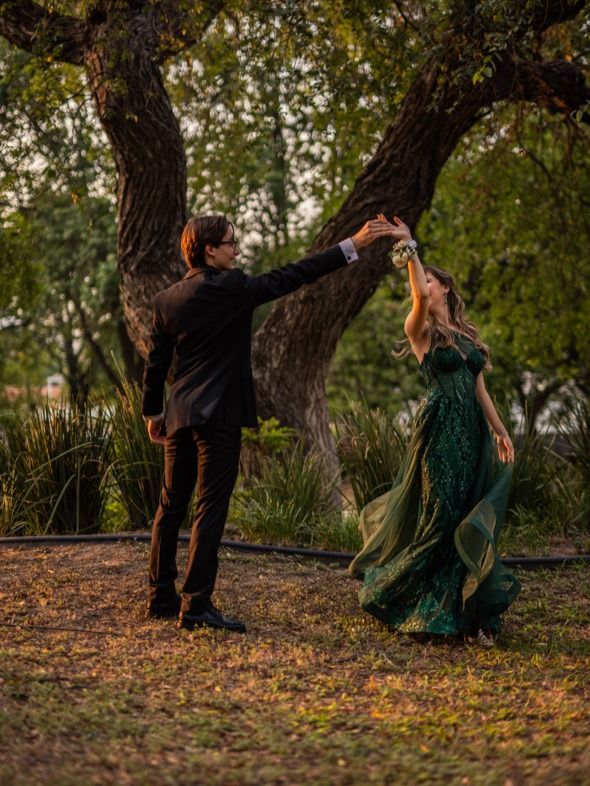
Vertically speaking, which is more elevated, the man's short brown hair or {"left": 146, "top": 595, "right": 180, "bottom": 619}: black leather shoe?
the man's short brown hair

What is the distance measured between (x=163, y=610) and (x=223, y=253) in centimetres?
200

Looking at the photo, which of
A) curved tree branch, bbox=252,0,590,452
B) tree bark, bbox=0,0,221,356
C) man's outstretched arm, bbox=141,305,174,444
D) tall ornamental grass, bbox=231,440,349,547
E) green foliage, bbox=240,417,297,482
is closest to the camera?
man's outstretched arm, bbox=141,305,174,444

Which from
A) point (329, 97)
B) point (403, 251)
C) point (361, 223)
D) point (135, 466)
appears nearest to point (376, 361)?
point (329, 97)

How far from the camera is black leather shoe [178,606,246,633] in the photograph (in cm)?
577

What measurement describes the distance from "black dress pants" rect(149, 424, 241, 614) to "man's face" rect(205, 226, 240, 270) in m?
0.84

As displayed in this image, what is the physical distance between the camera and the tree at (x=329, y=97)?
29.5 feet

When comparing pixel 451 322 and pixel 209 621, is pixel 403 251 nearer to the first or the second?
pixel 451 322

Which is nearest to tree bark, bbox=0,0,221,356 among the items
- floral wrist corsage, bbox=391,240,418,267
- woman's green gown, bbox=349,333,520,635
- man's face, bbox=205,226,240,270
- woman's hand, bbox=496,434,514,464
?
man's face, bbox=205,226,240,270

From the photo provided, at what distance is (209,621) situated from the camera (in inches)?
227

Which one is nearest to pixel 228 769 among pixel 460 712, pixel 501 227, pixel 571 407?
pixel 460 712

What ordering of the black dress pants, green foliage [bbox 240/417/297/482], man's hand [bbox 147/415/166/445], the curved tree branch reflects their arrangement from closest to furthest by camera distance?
1. the black dress pants
2. man's hand [bbox 147/415/166/445]
3. green foliage [bbox 240/417/297/482]
4. the curved tree branch

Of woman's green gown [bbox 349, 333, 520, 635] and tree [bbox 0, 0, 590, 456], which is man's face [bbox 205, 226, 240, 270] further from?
tree [bbox 0, 0, 590, 456]

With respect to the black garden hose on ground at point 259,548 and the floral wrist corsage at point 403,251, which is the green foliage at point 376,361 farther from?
the floral wrist corsage at point 403,251

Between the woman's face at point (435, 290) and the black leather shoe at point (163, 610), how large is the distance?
7.16 feet
